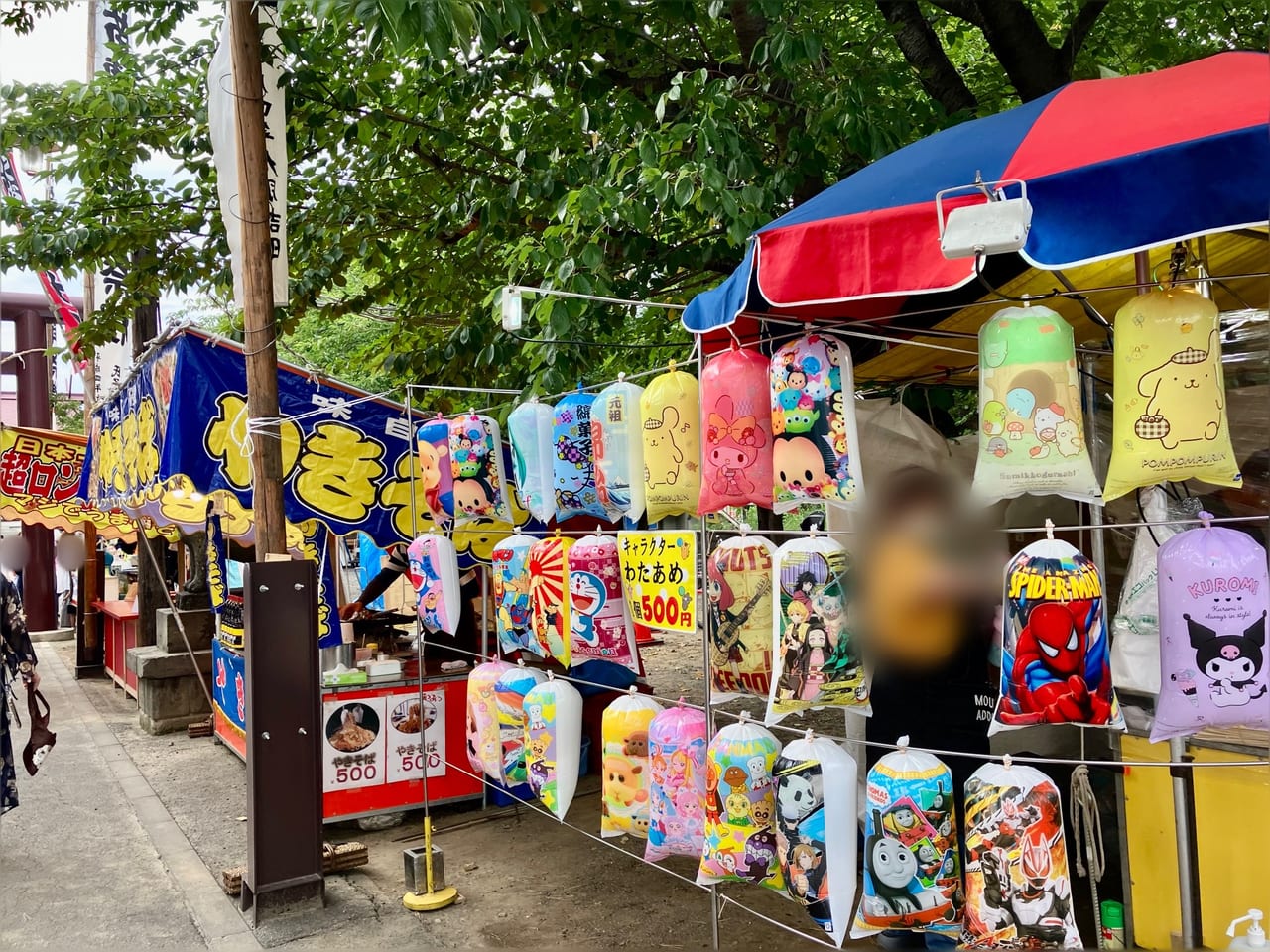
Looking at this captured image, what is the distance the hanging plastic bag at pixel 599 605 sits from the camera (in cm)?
512

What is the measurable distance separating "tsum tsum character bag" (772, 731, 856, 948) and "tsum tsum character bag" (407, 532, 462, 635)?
293cm

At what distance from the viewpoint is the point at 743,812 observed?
414 centimetres

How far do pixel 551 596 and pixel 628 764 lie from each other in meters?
1.00

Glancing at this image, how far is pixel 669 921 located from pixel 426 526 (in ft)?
13.0

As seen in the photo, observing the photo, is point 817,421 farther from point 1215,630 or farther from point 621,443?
point 1215,630

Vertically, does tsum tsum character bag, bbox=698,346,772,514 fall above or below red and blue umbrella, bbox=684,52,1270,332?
below

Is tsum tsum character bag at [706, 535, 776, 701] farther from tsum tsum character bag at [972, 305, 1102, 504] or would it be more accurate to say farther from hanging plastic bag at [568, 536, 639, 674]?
tsum tsum character bag at [972, 305, 1102, 504]

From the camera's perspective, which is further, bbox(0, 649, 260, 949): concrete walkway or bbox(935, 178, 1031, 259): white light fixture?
bbox(0, 649, 260, 949): concrete walkway

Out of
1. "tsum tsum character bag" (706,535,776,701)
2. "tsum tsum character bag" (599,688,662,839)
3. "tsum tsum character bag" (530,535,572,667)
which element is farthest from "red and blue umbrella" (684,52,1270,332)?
"tsum tsum character bag" (599,688,662,839)

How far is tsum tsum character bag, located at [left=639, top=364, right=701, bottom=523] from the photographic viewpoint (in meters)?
4.58

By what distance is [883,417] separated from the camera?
17.8 ft

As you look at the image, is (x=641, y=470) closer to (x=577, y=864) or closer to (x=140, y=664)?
(x=577, y=864)

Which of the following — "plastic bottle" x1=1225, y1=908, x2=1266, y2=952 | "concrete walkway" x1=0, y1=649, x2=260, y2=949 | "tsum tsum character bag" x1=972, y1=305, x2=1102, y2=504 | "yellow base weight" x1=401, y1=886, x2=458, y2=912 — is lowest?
"concrete walkway" x1=0, y1=649, x2=260, y2=949

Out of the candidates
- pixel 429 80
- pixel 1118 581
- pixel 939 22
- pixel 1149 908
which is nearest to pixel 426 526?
pixel 429 80
